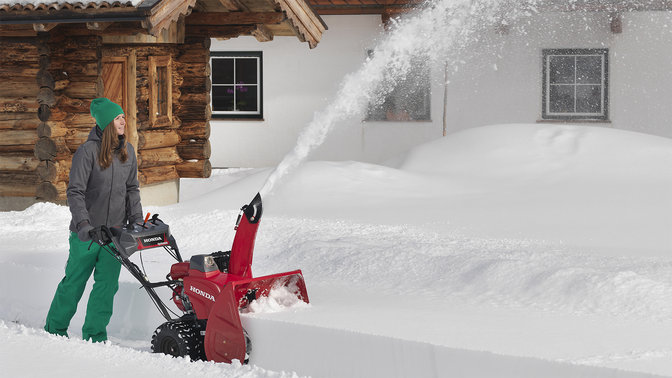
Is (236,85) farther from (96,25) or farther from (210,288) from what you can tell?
(210,288)

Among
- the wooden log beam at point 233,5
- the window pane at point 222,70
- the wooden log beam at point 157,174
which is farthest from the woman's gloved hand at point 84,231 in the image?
the window pane at point 222,70

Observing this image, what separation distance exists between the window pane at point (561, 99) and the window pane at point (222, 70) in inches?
245

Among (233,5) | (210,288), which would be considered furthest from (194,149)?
(210,288)

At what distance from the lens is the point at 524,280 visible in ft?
22.9

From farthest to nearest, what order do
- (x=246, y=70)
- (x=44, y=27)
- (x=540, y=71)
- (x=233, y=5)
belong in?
(x=246, y=70) → (x=540, y=71) → (x=233, y=5) → (x=44, y=27)

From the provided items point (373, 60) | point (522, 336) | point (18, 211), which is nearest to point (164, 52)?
point (18, 211)

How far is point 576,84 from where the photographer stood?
18.1m

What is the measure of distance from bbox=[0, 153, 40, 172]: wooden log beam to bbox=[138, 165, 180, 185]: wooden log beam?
153 centimetres

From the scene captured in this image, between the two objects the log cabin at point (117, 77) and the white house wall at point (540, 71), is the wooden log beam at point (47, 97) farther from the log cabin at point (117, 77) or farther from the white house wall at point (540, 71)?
the white house wall at point (540, 71)

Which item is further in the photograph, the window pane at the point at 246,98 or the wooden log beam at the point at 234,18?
the window pane at the point at 246,98

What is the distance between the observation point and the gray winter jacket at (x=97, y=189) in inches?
236

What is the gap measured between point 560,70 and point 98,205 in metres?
13.5

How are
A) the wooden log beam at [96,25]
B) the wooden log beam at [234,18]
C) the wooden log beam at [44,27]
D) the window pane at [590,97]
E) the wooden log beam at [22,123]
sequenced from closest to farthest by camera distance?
the wooden log beam at [96,25]
the wooden log beam at [44,27]
the wooden log beam at [22,123]
the wooden log beam at [234,18]
the window pane at [590,97]

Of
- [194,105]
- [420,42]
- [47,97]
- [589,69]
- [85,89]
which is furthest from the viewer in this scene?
[420,42]
